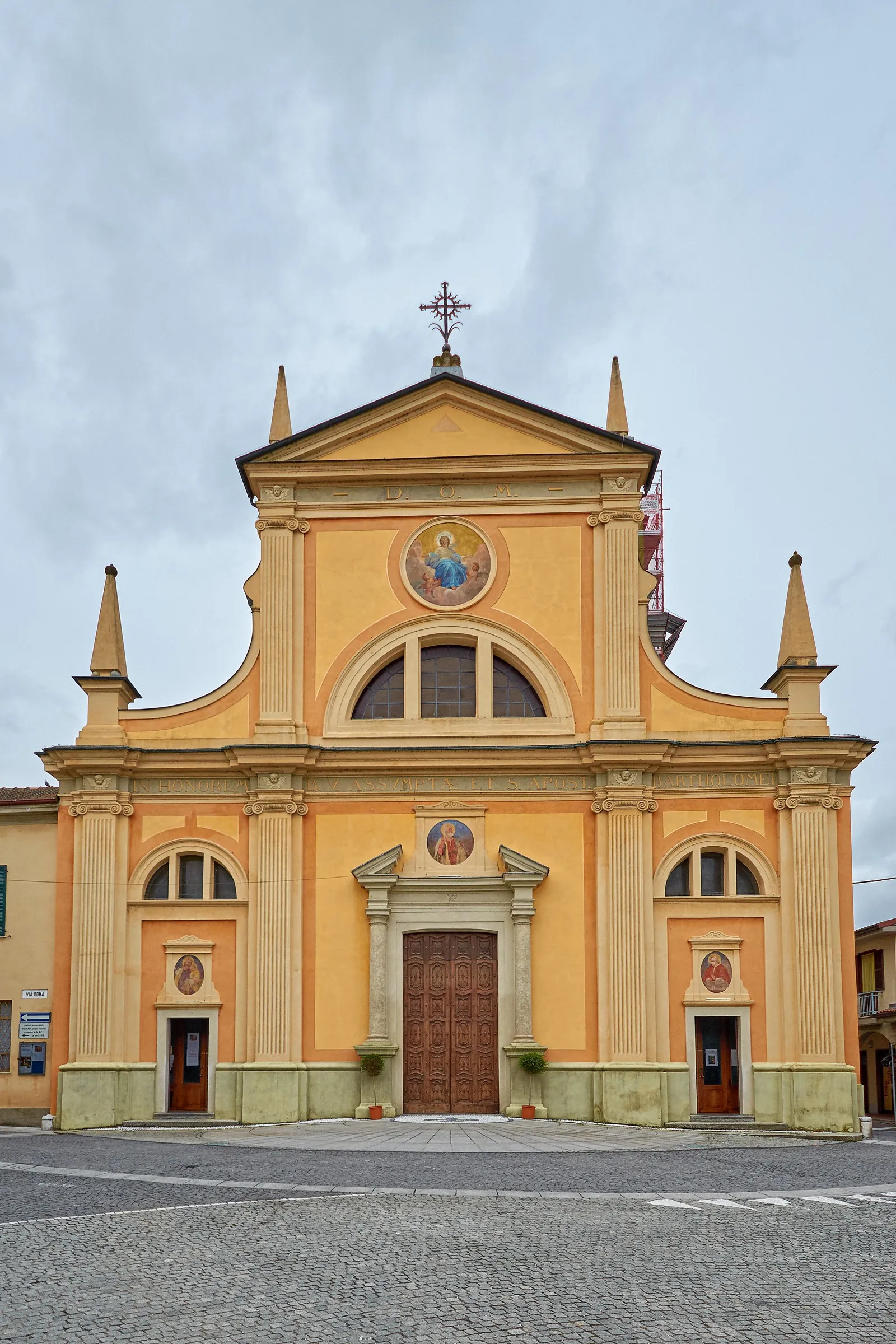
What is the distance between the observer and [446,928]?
24375mm

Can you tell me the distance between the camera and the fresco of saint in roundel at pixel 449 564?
1015 inches

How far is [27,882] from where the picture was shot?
82.4 feet

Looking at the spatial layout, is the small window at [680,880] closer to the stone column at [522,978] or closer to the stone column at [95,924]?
the stone column at [522,978]

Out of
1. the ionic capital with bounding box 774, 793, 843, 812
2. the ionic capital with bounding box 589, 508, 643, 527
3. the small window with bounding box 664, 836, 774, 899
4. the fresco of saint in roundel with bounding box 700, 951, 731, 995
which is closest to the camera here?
the fresco of saint in roundel with bounding box 700, 951, 731, 995

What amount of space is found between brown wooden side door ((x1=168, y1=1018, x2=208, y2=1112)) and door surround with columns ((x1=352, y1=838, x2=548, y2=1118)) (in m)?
2.92

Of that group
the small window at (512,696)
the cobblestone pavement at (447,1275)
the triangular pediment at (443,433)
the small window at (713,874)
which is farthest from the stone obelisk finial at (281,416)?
the cobblestone pavement at (447,1275)

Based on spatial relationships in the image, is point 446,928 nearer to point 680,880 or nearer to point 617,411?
point 680,880

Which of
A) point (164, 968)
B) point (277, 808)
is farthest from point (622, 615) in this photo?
point (164, 968)

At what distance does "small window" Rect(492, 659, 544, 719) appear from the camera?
2545cm

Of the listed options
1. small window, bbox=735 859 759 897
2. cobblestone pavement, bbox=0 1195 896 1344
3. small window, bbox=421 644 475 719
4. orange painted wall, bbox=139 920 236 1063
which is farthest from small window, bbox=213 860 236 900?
cobblestone pavement, bbox=0 1195 896 1344

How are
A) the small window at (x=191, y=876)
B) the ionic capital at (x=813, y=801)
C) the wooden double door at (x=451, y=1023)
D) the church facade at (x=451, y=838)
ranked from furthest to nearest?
the small window at (x=191, y=876)
the ionic capital at (x=813, y=801)
the wooden double door at (x=451, y=1023)
the church facade at (x=451, y=838)

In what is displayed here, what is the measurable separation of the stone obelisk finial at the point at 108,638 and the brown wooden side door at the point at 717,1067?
1242 centimetres

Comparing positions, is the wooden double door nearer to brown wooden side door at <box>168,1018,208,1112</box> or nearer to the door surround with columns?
the door surround with columns

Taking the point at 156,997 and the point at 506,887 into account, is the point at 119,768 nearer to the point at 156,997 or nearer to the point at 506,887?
the point at 156,997
